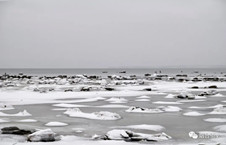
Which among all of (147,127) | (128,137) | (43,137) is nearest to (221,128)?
(147,127)

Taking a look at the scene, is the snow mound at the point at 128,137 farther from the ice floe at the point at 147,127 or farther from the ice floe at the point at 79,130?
the ice floe at the point at 147,127

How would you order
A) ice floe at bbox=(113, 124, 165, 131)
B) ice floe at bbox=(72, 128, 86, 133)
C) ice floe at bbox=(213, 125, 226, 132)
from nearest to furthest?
ice floe at bbox=(72, 128, 86, 133) → ice floe at bbox=(213, 125, 226, 132) → ice floe at bbox=(113, 124, 165, 131)

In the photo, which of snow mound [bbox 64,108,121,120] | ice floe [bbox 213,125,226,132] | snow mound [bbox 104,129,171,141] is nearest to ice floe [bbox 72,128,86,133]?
snow mound [bbox 104,129,171,141]

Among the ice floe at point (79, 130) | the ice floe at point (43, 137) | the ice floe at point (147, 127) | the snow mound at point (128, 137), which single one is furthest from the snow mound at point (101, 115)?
the ice floe at point (43, 137)

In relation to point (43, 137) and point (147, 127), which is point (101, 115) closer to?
point (147, 127)

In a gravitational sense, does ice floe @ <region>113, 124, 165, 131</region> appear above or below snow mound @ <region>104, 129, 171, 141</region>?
below

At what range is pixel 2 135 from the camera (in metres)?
11.3

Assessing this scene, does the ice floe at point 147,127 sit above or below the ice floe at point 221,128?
below

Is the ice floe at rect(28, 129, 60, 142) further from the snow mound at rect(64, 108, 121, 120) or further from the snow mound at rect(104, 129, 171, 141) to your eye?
the snow mound at rect(64, 108, 121, 120)

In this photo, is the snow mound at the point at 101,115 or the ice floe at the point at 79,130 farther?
the snow mound at the point at 101,115

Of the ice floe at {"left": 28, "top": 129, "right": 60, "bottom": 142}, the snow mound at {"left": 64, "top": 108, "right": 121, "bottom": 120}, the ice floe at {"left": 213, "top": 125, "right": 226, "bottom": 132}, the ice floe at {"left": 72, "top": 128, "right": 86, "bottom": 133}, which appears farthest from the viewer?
the snow mound at {"left": 64, "top": 108, "right": 121, "bottom": 120}

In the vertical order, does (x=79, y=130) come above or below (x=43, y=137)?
below

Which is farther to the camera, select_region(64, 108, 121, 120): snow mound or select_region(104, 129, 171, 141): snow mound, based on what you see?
select_region(64, 108, 121, 120): snow mound

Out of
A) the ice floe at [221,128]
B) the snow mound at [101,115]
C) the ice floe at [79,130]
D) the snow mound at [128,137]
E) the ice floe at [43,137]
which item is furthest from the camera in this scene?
the snow mound at [101,115]
